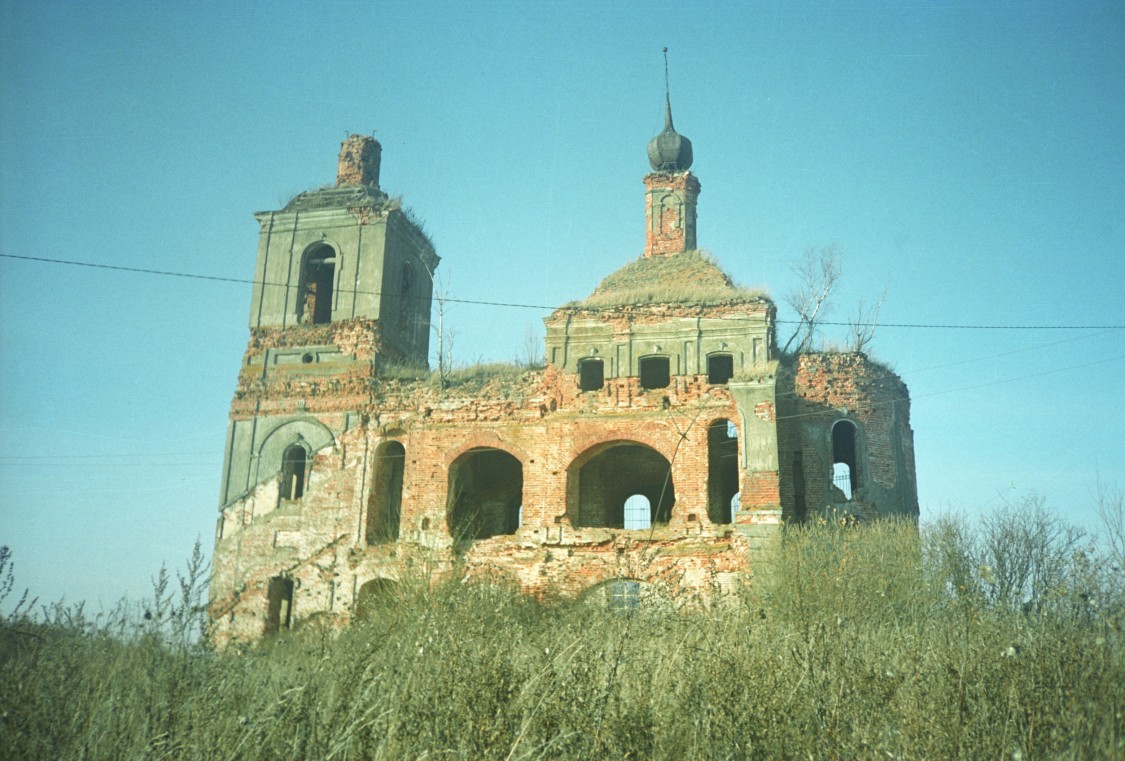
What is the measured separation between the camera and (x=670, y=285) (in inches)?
901

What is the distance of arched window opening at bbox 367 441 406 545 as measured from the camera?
19.2 m

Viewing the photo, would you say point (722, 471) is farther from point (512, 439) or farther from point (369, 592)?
point (369, 592)

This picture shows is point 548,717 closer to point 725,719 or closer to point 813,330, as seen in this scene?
point 725,719

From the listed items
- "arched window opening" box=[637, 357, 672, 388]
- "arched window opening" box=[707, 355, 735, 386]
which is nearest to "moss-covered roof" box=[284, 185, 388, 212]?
"arched window opening" box=[637, 357, 672, 388]

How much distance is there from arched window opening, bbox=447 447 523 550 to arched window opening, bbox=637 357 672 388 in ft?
12.6

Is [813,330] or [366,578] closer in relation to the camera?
[366,578]

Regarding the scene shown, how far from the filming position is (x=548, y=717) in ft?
14.6

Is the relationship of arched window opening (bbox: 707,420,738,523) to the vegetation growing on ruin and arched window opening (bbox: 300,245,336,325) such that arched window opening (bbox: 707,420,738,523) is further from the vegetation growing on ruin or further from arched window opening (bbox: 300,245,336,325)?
the vegetation growing on ruin

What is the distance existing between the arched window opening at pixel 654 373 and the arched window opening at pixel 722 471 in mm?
1801

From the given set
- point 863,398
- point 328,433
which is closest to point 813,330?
point 863,398

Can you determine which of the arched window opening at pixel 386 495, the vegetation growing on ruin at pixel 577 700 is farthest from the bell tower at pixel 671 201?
the vegetation growing on ruin at pixel 577 700

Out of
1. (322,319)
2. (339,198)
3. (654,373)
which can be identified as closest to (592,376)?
(654,373)

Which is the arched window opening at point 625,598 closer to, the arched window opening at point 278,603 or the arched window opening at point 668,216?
the arched window opening at point 278,603

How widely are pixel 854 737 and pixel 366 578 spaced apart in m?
15.7
